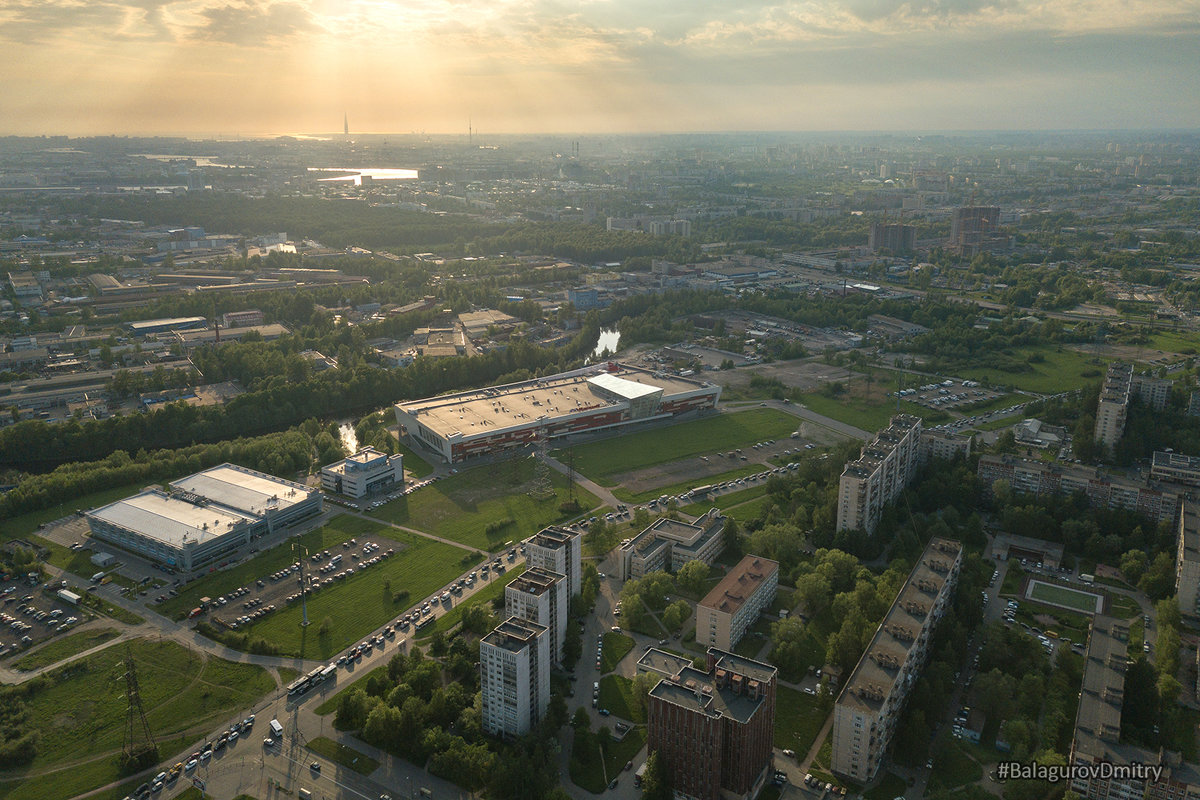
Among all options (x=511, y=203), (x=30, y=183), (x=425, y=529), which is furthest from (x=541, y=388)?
(x=30, y=183)

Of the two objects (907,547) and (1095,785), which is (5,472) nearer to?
(907,547)

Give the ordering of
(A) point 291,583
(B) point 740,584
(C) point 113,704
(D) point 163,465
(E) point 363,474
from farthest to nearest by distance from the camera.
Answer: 1. (D) point 163,465
2. (E) point 363,474
3. (A) point 291,583
4. (B) point 740,584
5. (C) point 113,704

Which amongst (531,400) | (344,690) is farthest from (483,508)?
(344,690)

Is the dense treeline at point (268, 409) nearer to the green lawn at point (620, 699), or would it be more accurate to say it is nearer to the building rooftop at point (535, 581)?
the building rooftop at point (535, 581)

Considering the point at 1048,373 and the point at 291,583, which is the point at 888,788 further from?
the point at 1048,373

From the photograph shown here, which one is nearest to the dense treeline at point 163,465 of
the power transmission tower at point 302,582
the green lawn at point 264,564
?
Answer: the green lawn at point 264,564

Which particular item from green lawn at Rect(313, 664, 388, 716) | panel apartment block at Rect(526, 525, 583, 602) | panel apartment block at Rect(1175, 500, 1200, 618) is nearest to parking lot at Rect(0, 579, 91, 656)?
green lawn at Rect(313, 664, 388, 716)
